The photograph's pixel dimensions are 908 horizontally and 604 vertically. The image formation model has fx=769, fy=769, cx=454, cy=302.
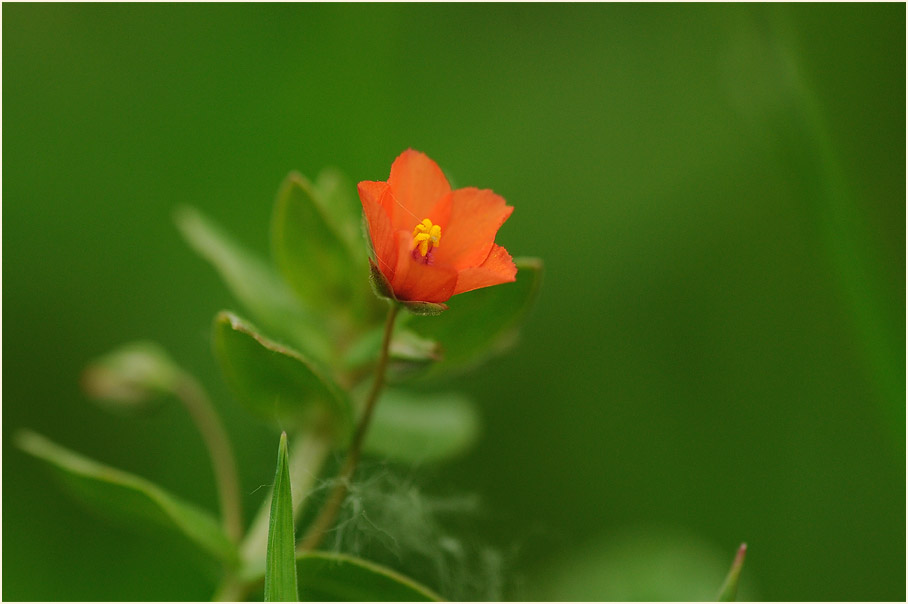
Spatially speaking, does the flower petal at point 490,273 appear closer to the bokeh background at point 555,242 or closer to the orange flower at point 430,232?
the orange flower at point 430,232

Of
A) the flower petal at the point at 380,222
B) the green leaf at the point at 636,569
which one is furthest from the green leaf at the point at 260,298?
the green leaf at the point at 636,569

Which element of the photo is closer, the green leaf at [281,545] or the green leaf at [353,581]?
the green leaf at [281,545]

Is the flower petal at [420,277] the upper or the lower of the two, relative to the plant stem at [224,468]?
upper

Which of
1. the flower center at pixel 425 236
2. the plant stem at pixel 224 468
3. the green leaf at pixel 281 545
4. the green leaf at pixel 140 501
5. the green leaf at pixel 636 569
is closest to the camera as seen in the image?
the green leaf at pixel 281 545

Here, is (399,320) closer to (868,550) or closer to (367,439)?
(367,439)

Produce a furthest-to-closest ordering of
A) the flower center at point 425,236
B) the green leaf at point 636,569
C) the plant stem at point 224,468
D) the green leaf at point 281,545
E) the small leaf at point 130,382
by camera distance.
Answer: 1. the green leaf at point 636,569
2. the small leaf at point 130,382
3. the plant stem at point 224,468
4. the flower center at point 425,236
5. the green leaf at point 281,545

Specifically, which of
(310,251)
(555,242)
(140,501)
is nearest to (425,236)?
(310,251)

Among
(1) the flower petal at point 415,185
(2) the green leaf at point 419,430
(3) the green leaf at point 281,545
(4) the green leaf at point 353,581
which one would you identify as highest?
(1) the flower petal at point 415,185

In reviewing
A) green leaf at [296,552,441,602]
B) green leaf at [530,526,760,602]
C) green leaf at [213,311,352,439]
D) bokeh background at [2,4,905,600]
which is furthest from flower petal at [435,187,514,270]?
green leaf at [530,526,760,602]
